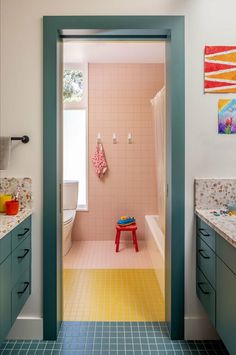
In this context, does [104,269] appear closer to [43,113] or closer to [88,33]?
→ [43,113]

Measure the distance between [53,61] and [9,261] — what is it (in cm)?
130

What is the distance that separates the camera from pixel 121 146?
4418mm

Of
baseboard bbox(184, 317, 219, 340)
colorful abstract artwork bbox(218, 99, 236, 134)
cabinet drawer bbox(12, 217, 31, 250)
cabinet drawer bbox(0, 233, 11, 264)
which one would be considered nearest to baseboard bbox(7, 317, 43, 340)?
cabinet drawer bbox(12, 217, 31, 250)

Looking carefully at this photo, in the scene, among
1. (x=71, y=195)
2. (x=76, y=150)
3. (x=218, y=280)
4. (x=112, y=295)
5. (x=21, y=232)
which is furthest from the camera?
→ (x=76, y=150)

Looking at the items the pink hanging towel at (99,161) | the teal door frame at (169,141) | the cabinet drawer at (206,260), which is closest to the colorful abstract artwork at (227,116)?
the teal door frame at (169,141)

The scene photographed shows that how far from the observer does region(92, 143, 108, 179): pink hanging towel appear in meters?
4.34

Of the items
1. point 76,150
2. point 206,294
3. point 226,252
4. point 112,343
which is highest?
point 76,150

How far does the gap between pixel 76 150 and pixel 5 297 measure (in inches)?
123

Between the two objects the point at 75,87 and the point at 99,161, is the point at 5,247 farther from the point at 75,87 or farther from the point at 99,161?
the point at 75,87

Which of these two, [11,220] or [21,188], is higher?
[21,188]

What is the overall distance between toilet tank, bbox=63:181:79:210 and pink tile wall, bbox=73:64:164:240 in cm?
27

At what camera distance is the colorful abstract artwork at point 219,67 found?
2.05m

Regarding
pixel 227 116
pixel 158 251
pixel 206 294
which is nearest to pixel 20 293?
pixel 206 294

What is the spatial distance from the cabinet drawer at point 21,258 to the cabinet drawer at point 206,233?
3.74 feet
